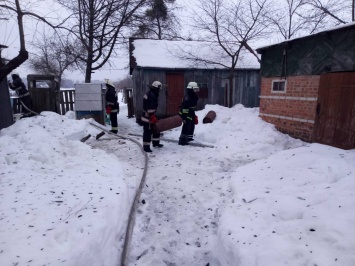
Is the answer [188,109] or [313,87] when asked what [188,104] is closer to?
[188,109]

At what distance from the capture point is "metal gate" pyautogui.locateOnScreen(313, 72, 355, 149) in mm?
6234

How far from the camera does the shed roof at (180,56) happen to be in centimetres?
1424

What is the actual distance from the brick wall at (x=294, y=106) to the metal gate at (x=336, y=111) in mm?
423

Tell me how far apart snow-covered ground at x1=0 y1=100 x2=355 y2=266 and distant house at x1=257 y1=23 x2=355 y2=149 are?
4.12ft

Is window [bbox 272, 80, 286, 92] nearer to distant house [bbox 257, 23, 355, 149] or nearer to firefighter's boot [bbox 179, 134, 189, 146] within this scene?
distant house [bbox 257, 23, 355, 149]

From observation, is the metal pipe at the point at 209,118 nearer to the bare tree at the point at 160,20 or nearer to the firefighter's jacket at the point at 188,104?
the firefighter's jacket at the point at 188,104

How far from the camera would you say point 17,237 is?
278 cm

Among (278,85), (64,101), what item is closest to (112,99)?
(64,101)

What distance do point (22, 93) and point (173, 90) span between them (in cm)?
757

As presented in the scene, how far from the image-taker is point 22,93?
34.9 ft

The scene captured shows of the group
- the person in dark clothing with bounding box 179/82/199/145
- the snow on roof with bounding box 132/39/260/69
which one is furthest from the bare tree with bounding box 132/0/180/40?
the person in dark clothing with bounding box 179/82/199/145

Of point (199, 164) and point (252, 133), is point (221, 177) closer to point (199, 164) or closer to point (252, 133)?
point (199, 164)

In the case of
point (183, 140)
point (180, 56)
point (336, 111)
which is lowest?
point (183, 140)

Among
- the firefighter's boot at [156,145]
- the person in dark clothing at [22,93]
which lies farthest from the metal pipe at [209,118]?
the person in dark clothing at [22,93]
